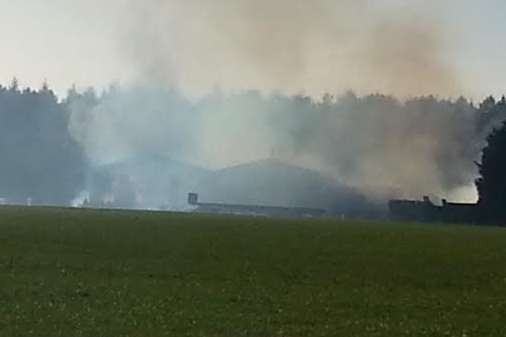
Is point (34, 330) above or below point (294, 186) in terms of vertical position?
below

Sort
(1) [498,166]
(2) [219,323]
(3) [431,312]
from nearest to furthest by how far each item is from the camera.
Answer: (2) [219,323] → (3) [431,312] → (1) [498,166]

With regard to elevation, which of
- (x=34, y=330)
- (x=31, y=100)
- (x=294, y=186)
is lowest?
(x=34, y=330)

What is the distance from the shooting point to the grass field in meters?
17.1

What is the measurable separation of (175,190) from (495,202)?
5825 cm

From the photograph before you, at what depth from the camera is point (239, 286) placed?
78.2ft

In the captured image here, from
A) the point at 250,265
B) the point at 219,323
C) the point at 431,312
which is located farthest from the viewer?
the point at 250,265

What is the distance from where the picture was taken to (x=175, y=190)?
150250 millimetres

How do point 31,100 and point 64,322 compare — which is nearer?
point 64,322

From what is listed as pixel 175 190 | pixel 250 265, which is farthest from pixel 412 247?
pixel 175 190

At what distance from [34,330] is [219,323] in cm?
325

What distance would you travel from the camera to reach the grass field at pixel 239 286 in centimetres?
1706

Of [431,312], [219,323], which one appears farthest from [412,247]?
[219,323]

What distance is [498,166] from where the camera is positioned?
104 meters

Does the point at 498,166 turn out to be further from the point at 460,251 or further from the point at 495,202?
the point at 460,251
